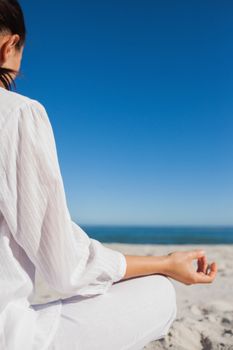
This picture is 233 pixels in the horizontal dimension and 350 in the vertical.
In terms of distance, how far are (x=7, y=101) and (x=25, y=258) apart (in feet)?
1.41

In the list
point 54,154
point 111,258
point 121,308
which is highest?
point 54,154

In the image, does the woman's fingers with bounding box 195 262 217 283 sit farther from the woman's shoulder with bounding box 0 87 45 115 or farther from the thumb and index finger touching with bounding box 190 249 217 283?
the woman's shoulder with bounding box 0 87 45 115

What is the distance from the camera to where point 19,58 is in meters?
1.40

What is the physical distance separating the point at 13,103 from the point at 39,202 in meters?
0.27

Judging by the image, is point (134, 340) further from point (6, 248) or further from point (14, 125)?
point (14, 125)

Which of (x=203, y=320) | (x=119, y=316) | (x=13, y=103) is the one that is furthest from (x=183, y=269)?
(x=203, y=320)

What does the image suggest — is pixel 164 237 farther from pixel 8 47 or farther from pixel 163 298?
pixel 8 47

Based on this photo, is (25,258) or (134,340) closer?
(25,258)

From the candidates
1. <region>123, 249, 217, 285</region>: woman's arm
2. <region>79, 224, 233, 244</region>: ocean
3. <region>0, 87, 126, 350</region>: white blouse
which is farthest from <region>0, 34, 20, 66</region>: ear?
<region>79, 224, 233, 244</region>: ocean

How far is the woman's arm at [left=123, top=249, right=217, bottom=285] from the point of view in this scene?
1.43 m

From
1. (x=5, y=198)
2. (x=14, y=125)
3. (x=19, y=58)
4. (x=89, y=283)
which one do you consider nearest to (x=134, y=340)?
(x=89, y=283)

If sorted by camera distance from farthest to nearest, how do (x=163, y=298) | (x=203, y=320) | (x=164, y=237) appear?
1. (x=164, y=237)
2. (x=203, y=320)
3. (x=163, y=298)

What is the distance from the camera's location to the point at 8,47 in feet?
4.31

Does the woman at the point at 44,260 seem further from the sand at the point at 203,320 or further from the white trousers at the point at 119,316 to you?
the sand at the point at 203,320
